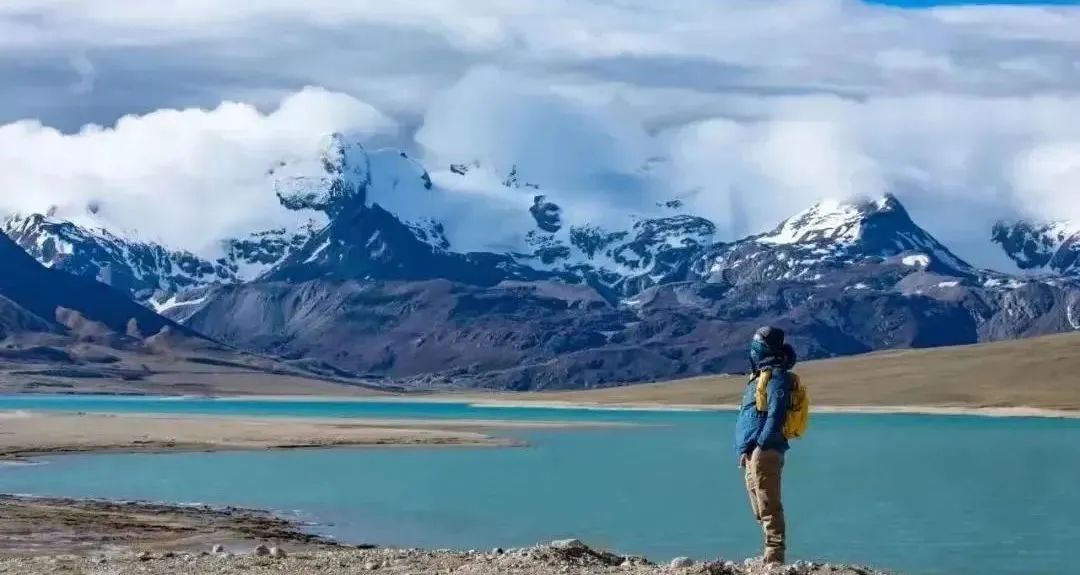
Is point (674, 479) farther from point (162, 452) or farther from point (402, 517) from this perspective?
point (162, 452)

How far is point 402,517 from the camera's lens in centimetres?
5588

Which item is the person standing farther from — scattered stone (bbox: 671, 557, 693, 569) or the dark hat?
scattered stone (bbox: 671, 557, 693, 569)

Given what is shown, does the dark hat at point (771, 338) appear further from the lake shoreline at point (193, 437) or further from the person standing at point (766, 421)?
the lake shoreline at point (193, 437)

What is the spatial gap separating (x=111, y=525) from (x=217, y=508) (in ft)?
35.4

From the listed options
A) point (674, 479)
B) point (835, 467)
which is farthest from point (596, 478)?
point (835, 467)

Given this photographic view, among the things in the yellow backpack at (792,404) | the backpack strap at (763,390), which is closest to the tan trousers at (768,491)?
the yellow backpack at (792,404)

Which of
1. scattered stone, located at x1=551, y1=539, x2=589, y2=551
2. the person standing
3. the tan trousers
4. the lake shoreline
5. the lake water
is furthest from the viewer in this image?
the lake shoreline

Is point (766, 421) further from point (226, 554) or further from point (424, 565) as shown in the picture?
point (226, 554)

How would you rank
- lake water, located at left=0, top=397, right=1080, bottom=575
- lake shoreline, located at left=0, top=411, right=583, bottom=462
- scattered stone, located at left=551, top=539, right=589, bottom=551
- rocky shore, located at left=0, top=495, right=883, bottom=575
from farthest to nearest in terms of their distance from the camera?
1. lake shoreline, located at left=0, top=411, right=583, bottom=462
2. lake water, located at left=0, top=397, right=1080, bottom=575
3. scattered stone, located at left=551, top=539, right=589, bottom=551
4. rocky shore, located at left=0, top=495, right=883, bottom=575

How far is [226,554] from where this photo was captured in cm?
2983

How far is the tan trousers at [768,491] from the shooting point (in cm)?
2228

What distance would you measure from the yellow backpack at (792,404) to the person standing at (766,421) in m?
0.01

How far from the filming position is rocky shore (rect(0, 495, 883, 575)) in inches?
976

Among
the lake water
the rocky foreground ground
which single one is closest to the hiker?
the rocky foreground ground
